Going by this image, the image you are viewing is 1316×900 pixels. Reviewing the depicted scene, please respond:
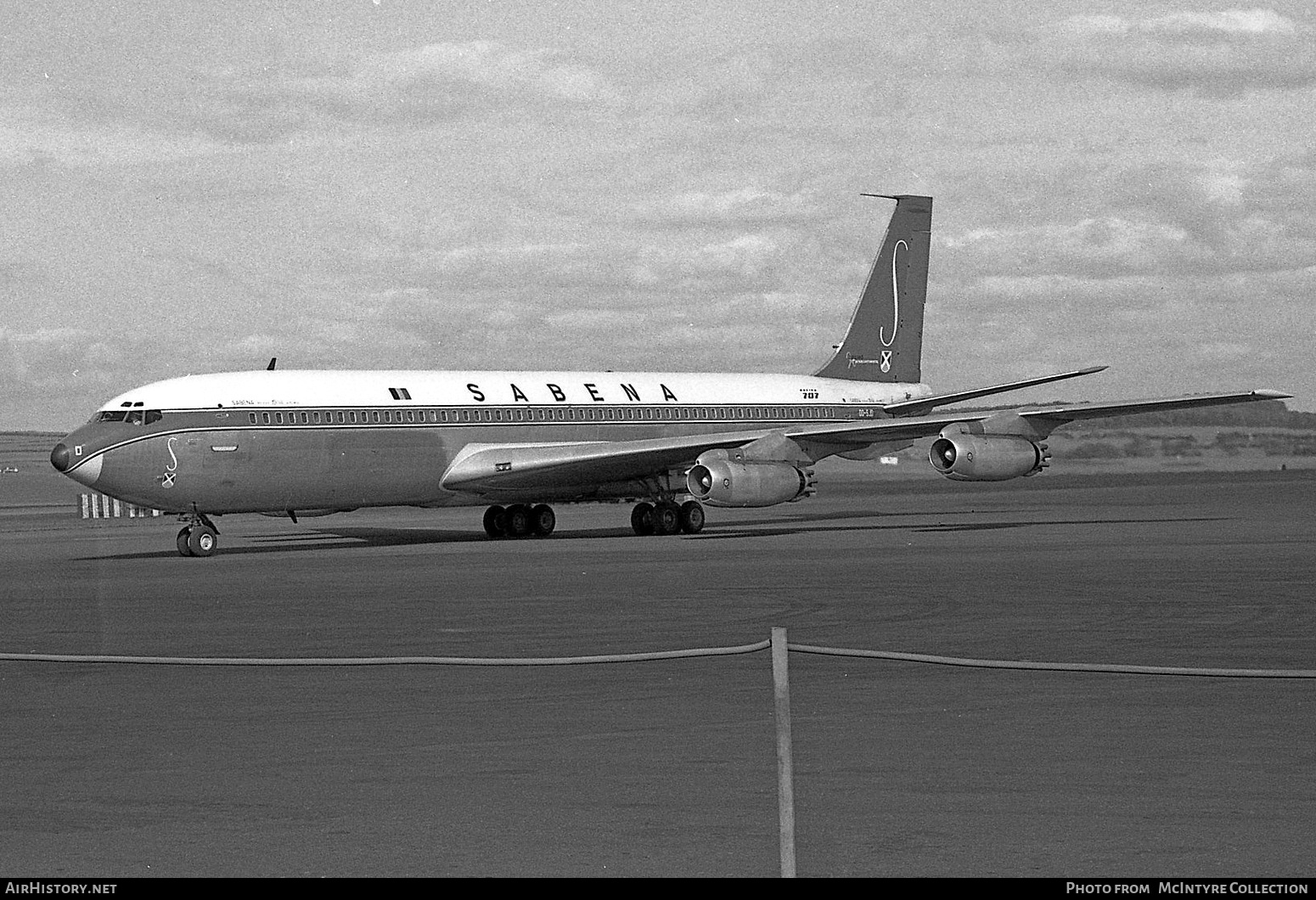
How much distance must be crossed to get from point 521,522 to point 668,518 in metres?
3.85

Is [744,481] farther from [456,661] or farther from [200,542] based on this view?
[456,661]

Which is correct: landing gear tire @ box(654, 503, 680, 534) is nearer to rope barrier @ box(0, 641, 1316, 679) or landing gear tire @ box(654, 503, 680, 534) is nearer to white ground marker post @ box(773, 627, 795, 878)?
rope barrier @ box(0, 641, 1316, 679)

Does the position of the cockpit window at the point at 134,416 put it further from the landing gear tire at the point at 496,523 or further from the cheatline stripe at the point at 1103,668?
the cheatline stripe at the point at 1103,668

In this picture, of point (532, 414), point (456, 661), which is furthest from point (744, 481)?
point (456, 661)

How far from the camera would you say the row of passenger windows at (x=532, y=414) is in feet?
126

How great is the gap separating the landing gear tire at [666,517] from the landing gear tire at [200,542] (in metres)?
11.1

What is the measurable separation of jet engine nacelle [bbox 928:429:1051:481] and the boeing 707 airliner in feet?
0.13

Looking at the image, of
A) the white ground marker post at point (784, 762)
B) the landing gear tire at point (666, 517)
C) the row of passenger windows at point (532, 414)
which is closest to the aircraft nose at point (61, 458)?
the row of passenger windows at point (532, 414)

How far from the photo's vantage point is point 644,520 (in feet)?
143

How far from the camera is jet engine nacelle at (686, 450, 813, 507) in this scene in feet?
129

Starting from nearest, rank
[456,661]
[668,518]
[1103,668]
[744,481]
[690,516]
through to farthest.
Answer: [1103,668]
[456,661]
[744,481]
[668,518]
[690,516]

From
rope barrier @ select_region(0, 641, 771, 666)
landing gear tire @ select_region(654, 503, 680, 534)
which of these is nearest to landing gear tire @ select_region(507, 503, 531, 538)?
landing gear tire @ select_region(654, 503, 680, 534)

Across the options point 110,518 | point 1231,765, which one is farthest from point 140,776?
point 110,518
